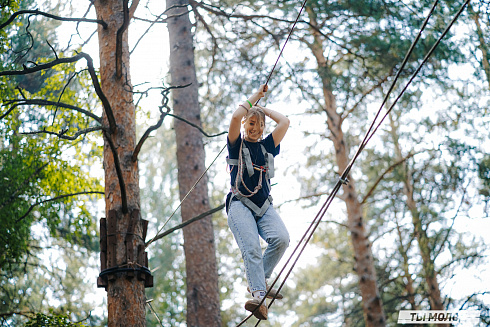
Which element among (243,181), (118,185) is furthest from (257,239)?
→ (118,185)

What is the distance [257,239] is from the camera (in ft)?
12.9

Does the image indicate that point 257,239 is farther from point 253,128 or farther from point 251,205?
point 253,128

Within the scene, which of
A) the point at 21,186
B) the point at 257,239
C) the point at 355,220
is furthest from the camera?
the point at 355,220

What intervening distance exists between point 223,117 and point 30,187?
4.05m

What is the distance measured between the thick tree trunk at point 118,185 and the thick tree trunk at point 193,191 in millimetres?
1344

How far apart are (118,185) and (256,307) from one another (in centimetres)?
171

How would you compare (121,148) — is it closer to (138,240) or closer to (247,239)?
(138,240)

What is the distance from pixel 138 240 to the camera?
4.58m

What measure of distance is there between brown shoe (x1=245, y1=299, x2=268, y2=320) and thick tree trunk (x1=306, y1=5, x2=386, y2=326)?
19.1 ft

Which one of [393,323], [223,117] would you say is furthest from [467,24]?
[393,323]

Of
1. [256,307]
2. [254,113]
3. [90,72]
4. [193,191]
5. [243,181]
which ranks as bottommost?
[256,307]

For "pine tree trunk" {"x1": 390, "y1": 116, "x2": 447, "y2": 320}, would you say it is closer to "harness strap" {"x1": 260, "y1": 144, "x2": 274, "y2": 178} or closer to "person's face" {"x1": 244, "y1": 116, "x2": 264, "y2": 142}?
"harness strap" {"x1": 260, "y1": 144, "x2": 274, "y2": 178}

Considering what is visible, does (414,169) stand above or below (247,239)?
above

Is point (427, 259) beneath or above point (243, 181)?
above
